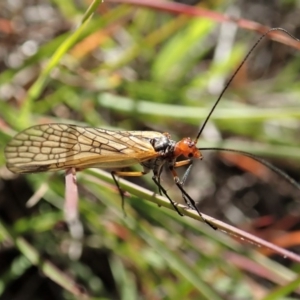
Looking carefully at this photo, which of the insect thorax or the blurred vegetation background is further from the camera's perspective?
the blurred vegetation background

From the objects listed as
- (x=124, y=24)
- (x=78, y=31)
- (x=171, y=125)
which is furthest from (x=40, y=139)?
(x=124, y=24)

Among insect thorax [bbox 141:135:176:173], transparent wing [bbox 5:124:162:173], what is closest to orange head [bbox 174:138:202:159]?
insect thorax [bbox 141:135:176:173]

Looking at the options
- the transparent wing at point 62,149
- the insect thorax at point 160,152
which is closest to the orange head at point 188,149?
the insect thorax at point 160,152

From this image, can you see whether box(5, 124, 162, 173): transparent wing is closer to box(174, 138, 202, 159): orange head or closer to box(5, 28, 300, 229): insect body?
box(5, 28, 300, 229): insect body

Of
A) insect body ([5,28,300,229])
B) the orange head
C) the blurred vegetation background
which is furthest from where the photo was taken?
the blurred vegetation background

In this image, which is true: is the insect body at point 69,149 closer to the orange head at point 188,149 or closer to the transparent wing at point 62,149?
the transparent wing at point 62,149

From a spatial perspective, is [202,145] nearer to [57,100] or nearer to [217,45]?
[57,100]
